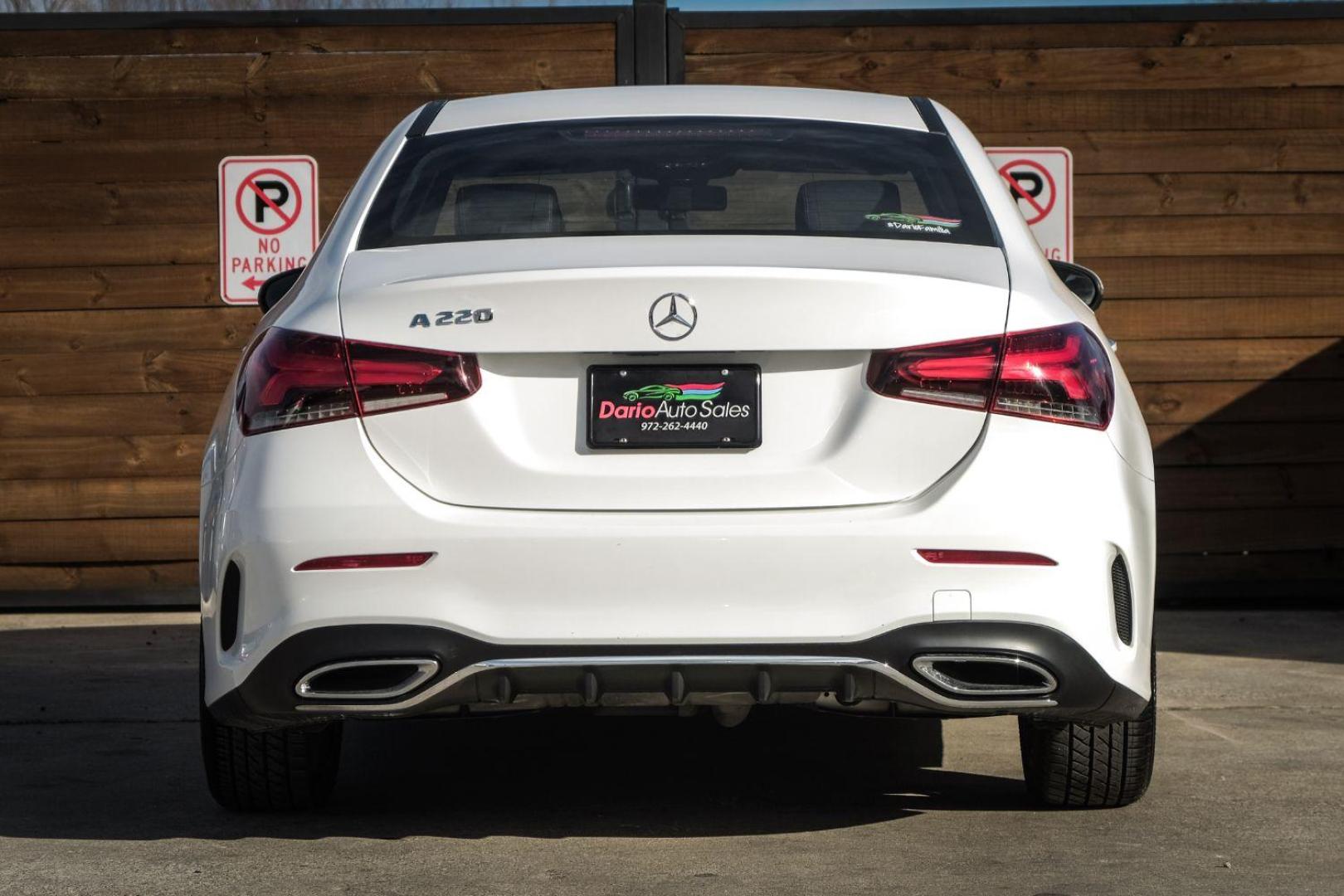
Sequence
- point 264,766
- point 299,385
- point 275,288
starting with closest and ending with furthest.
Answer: point 299,385
point 264,766
point 275,288

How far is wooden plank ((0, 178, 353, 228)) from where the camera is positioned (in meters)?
9.03

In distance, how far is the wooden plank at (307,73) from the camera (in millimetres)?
8984

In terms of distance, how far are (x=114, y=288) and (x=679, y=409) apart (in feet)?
20.1

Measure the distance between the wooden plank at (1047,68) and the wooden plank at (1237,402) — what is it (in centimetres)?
137

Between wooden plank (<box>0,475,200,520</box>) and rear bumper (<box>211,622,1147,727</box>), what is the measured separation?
5.63 metres

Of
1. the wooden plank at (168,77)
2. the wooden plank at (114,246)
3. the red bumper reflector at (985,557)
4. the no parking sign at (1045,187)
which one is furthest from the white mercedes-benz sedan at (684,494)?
the wooden plank at (168,77)

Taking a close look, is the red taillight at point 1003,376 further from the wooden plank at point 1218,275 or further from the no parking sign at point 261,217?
the no parking sign at point 261,217

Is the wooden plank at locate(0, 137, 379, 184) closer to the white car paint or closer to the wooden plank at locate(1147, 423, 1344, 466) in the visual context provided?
the wooden plank at locate(1147, 423, 1344, 466)

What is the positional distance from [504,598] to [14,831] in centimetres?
144

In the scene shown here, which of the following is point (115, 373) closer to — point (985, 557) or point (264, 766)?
point (264, 766)

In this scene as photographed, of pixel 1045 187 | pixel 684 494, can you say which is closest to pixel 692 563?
pixel 684 494

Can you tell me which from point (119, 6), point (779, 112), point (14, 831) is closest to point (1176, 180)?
point (779, 112)

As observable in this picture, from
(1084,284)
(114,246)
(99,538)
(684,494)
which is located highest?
(114,246)

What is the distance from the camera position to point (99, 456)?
29.6 ft
